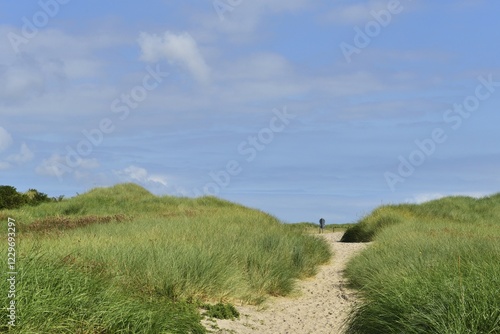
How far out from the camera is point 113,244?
1020 centimetres

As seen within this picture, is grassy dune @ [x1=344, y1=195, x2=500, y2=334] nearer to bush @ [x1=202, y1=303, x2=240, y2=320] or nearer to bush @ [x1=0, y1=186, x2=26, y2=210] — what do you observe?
bush @ [x1=202, y1=303, x2=240, y2=320]

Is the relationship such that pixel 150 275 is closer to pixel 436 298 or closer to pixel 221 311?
pixel 221 311

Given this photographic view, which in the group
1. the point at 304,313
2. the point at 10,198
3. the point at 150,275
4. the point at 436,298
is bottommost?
the point at 304,313

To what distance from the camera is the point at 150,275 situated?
8.74m

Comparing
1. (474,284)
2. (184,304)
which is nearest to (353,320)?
(474,284)

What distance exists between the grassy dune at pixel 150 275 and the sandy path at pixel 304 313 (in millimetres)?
361

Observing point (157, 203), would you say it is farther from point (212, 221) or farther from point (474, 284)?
point (474, 284)

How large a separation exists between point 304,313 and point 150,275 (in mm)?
3082

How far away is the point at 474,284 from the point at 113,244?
5.99 meters

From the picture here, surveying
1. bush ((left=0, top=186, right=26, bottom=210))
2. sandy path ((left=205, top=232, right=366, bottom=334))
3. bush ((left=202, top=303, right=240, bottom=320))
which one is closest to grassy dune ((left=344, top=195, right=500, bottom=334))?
sandy path ((left=205, top=232, right=366, bottom=334))

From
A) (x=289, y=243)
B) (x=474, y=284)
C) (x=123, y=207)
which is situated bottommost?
(x=474, y=284)

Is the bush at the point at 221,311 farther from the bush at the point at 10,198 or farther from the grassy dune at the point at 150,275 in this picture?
the bush at the point at 10,198

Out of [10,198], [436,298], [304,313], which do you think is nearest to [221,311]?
[304,313]

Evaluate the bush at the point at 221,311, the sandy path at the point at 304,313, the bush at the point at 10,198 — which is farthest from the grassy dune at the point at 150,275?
the bush at the point at 10,198
